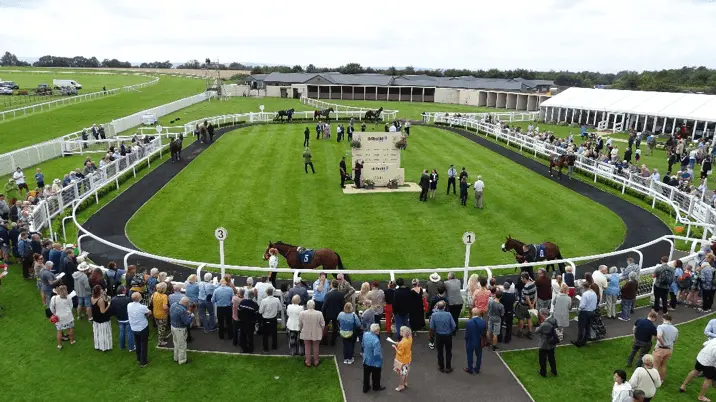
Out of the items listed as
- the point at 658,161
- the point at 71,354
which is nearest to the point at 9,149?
the point at 71,354

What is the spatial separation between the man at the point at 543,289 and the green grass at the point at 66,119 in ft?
106

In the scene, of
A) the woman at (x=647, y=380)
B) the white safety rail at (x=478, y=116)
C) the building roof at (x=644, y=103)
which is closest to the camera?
the woman at (x=647, y=380)

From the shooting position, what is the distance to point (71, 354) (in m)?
9.25

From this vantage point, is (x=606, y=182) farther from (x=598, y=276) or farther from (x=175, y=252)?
(x=175, y=252)

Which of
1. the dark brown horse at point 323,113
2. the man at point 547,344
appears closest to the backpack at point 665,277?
the man at point 547,344

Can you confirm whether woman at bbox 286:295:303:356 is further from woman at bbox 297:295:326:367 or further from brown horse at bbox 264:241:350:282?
brown horse at bbox 264:241:350:282

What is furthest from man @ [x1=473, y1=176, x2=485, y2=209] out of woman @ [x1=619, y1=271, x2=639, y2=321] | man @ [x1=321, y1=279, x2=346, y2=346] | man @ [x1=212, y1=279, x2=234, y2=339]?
man @ [x1=212, y1=279, x2=234, y2=339]

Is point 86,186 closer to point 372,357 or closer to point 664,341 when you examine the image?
point 372,357

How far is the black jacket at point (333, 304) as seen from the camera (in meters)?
9.30

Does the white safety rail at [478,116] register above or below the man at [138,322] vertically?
above

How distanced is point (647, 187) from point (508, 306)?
15.6m

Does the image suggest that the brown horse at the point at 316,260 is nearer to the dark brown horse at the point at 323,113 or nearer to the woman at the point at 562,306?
the woman at the point at 562,306

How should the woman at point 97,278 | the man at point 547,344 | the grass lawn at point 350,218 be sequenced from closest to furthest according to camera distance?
the man at point 547,344, the woman at point 97,278, the grass lawn at point 350,218

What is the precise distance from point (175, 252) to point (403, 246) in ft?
22.6
